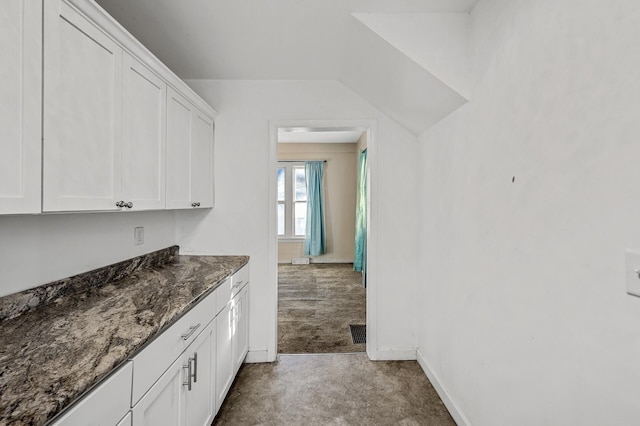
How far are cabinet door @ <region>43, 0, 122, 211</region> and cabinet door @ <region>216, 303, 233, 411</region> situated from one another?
93 centimetres

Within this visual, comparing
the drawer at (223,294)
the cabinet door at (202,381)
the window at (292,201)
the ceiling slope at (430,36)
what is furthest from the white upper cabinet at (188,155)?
the window at (292,201)

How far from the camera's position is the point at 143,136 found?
1512 mm

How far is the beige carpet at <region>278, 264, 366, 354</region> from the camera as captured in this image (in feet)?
9.03

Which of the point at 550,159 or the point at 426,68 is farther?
the point at 426,68

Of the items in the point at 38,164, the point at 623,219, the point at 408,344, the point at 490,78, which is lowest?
the point at 408,344

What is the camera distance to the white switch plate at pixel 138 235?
6.39 feet

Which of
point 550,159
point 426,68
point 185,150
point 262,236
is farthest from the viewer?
point 262,236

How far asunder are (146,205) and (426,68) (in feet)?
5.56

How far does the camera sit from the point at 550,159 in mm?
1047

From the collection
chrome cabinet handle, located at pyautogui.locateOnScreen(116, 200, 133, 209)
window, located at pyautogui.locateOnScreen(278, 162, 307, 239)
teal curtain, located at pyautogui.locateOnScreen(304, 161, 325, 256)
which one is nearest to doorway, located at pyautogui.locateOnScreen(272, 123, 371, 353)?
window, located at pyautogui.locateOnScreen(278, 162, 307, 239)

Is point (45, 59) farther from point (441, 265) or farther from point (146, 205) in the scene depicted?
point (441, 265)

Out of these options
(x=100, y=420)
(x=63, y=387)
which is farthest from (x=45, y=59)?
(x=100, y=420)

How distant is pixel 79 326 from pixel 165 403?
43 centimetres

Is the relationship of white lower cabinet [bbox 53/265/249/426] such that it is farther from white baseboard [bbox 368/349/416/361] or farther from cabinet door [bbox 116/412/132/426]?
white baseboard [bbox 368/349/416/361]
